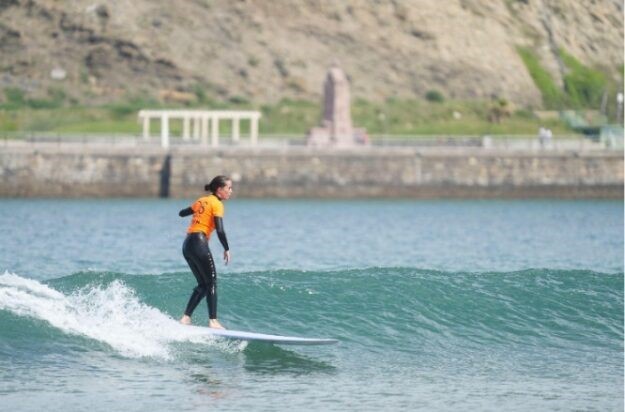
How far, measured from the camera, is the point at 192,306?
18922mm

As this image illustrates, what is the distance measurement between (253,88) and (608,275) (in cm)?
5745

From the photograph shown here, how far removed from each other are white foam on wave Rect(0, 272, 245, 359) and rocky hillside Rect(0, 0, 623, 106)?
196ft

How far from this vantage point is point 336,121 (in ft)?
226

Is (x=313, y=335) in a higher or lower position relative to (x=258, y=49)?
lower

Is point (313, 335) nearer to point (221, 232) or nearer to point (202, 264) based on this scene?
point (202, 264)

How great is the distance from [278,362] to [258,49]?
65323mm

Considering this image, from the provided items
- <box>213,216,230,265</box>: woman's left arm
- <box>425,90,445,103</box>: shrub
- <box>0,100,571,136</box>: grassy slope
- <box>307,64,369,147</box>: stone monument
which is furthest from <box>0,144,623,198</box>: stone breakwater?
<box>213,216,230,265</box>: woman's left arm

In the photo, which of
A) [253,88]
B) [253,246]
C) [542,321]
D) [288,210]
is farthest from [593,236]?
[253,88]

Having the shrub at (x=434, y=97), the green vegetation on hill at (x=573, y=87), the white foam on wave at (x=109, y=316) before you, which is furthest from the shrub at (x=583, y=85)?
the white foam on wave at (x=109, y=316)

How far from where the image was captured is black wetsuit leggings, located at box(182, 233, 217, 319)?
60.6 feet

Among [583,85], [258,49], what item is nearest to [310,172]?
[258,49]

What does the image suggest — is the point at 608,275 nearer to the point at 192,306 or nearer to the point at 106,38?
the point at 192,306

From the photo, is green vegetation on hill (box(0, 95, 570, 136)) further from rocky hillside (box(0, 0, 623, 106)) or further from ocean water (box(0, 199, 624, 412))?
ocean water (box(0, 199, 624, 412))

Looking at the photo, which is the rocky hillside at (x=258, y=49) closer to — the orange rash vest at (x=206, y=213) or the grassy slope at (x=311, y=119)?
the grassy slope at (x=311, y=119)
